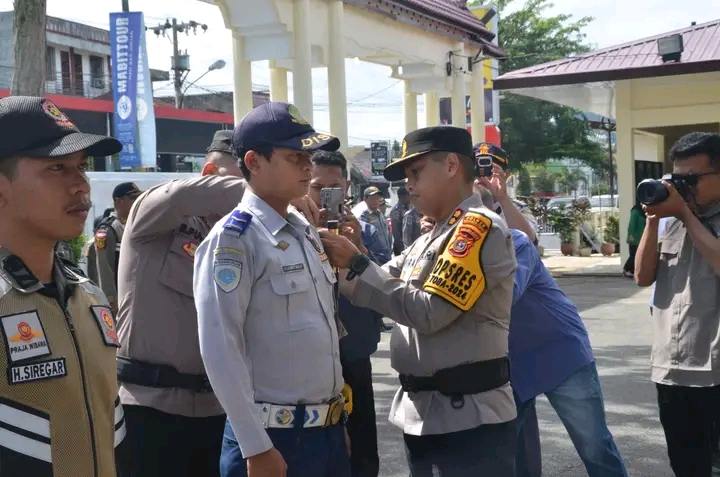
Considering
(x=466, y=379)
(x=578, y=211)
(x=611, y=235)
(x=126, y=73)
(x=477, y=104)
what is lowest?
(x=611, y=235)

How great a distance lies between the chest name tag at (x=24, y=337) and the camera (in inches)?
76.4

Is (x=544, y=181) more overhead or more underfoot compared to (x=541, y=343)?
more overhead

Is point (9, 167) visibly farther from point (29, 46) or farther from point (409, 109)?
point (409, 109)

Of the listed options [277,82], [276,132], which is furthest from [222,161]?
[277,82]

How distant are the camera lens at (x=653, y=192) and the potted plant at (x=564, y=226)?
1953cm

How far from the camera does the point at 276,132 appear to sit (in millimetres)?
2928

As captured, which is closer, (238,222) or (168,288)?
Answer: (238,222)

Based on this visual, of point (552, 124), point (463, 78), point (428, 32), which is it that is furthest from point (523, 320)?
point (552, 124)

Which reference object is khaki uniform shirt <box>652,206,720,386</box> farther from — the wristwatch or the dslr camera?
the wristwatch

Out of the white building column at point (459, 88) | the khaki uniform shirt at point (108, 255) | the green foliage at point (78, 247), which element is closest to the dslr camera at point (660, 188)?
the khaki uniform shirt at point (108, 255)

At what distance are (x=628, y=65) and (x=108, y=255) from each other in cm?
1185

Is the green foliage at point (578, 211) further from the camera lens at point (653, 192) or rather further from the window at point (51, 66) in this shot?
the window at point (51, 66)

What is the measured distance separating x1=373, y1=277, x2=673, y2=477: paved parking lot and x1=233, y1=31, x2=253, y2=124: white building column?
12.4 ft

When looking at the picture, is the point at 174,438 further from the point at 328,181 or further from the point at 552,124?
the point at 552,124
